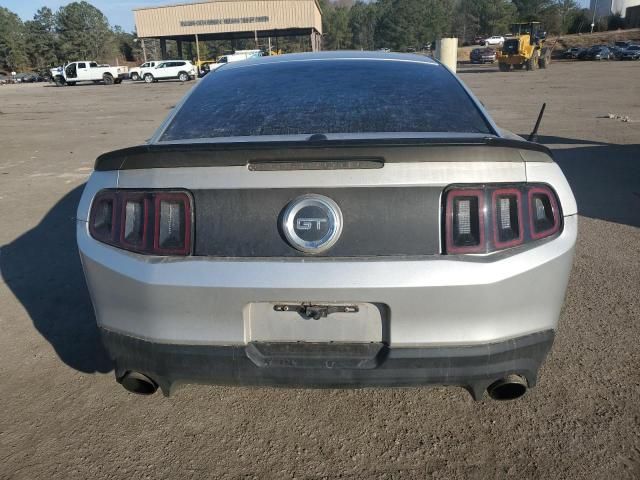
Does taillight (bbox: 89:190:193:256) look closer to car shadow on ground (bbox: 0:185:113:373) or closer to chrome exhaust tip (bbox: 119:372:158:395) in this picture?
chrome exhaust tip (bbox: 119:372:158:395)

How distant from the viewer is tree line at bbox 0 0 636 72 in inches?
3654

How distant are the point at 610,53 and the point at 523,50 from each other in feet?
65.8

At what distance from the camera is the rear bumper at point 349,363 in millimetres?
1854

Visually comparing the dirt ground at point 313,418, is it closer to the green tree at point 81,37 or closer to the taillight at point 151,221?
the taillight at point 151,221

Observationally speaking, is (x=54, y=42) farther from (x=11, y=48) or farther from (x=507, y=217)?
(x=507, y=217)

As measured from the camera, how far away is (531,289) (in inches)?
72.7

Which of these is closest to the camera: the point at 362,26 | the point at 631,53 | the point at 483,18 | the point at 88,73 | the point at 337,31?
the point at 88,73

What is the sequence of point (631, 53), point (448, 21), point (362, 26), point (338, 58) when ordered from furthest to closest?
point (362, 26) → point (448, 21) → point (631, 53) → point (338, 58)

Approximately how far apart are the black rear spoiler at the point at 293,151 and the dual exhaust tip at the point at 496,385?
0.87 metres

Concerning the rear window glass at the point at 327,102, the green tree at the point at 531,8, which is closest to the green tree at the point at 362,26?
the green tree at the point at 531,8

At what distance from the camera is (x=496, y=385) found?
1.98 meters

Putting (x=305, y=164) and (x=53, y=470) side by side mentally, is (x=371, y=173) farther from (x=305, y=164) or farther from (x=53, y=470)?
(x=53, y=470)

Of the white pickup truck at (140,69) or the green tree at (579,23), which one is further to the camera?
the green tree at (579,23)

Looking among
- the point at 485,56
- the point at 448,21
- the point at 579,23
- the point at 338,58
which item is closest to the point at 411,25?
the point at 448,21
